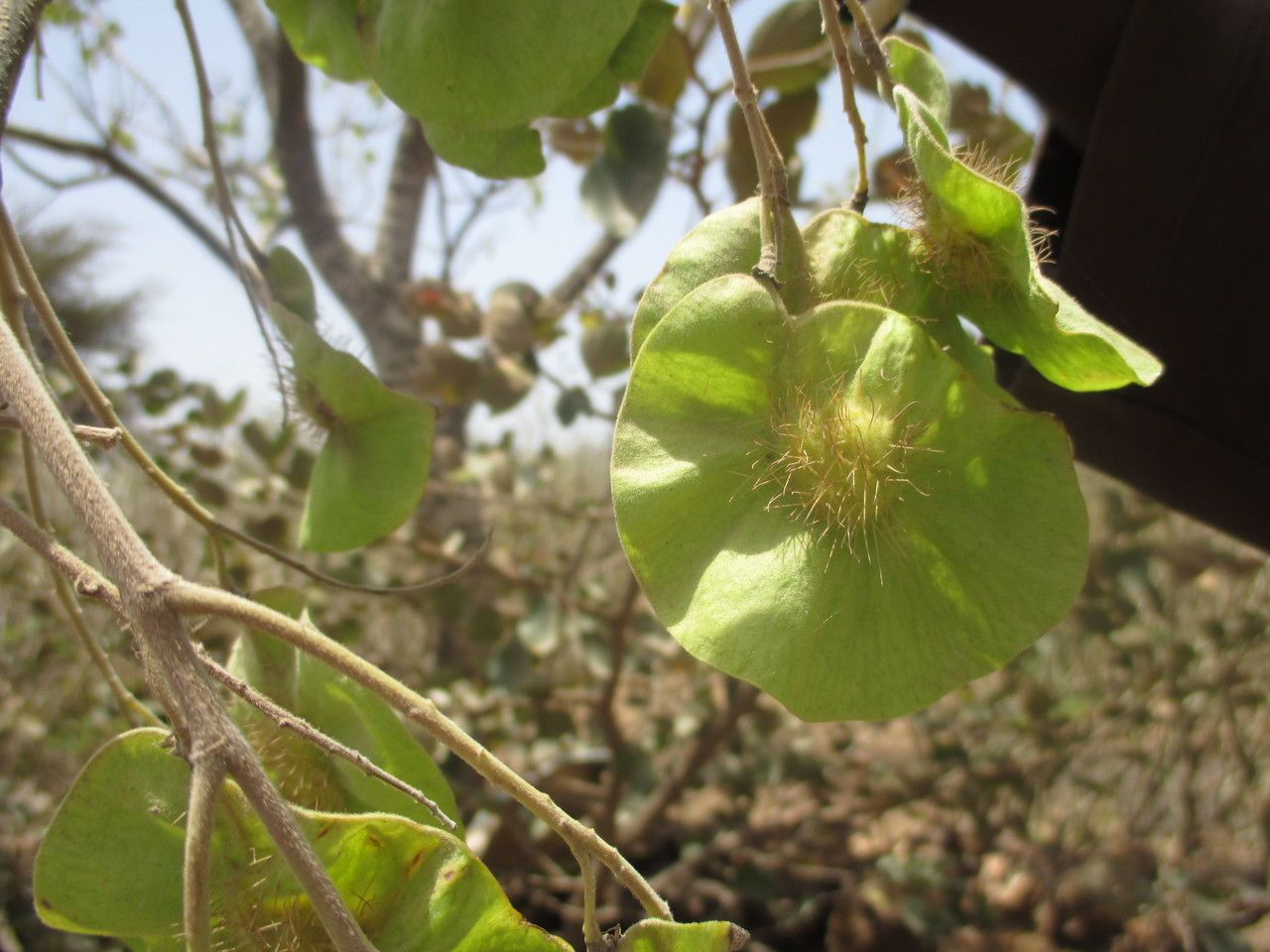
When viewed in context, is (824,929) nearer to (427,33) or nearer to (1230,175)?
(1230,175)

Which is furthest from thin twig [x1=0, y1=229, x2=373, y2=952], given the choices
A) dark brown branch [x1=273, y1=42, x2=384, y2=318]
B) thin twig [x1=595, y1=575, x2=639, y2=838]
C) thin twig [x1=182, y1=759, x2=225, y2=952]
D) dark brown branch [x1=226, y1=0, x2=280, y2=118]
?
dark brown branch [x1=226, y1=0, x2=280, y2=118]

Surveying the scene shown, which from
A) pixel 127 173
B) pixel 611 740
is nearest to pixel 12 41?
pixel 611 740

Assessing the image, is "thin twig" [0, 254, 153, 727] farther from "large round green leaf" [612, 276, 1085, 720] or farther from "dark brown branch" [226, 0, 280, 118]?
"dark brown branch" [226, 0, 280, 118]

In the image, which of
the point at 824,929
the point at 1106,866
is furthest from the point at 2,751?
the point at 1106,866

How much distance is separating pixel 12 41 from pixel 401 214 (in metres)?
1.61

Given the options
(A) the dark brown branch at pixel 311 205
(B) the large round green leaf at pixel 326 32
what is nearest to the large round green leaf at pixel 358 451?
(B) the large round green leaf at pixel 326 32

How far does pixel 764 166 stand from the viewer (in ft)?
1.04

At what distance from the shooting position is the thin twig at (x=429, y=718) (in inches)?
9.6

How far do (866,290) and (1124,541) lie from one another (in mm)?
1179

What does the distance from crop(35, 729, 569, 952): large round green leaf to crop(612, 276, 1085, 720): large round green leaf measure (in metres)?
0.10

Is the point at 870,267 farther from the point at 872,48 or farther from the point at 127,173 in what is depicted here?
the point at 127,173

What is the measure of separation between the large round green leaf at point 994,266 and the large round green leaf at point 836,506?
0.09ft

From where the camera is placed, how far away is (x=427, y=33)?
14.3 inches

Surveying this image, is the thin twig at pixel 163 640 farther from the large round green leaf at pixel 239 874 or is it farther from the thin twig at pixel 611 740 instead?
the thin twig at pixel 611 740
